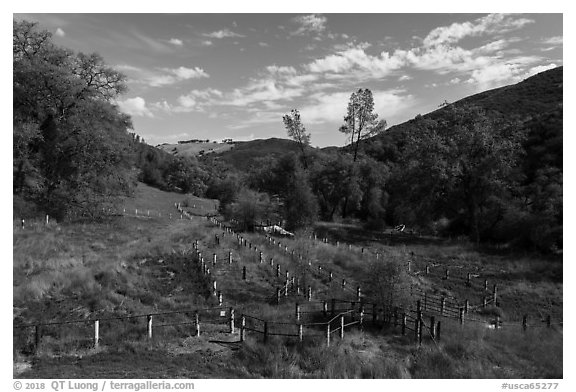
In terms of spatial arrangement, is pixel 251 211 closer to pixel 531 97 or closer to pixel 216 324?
pixel 216 324

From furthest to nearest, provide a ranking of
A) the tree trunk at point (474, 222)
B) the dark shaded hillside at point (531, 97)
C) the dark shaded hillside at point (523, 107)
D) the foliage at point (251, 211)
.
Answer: the dark shaded hillside at point (531, 97) < the dark shaded hillside at point (523, 107) < the tree trunk at point (474, 222) < the foliage at point (251, 211)

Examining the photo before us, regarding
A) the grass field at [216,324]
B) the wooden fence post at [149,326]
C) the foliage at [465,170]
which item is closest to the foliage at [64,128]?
the grass field at [216,324]

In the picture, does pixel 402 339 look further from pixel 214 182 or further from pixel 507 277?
pixel 214 182

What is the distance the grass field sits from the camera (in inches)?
480

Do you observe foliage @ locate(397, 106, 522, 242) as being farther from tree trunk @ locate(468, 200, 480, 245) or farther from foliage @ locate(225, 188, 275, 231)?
foliage @ locate(225, 188, 275, 231)

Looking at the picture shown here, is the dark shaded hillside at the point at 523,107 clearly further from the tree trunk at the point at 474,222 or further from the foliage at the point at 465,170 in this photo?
the tree trunk at the point at 474,222


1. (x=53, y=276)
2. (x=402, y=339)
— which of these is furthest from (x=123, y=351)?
(x=402, y=339)

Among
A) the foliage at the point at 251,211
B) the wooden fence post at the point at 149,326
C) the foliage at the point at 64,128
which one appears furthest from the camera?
the foliage at the point at 251,211

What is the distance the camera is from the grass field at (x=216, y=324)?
40.0 feet

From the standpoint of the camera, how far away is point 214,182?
361ft

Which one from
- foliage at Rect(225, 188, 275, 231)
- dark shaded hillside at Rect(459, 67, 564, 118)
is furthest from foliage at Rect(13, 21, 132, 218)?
dark shaded hillside at Rect(459, 67, 564, 118)

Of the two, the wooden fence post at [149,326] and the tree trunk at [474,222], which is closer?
the wooden fence post at [149,326]

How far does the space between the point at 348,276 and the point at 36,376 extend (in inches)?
724

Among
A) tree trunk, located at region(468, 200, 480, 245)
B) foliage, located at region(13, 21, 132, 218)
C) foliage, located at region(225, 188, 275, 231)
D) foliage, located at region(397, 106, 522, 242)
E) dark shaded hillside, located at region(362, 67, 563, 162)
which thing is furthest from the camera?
dark shaded hillside, located at region(362, 67, 563, 162)
